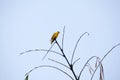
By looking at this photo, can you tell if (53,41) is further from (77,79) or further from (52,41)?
(77,79)

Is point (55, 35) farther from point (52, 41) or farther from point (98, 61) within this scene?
point (98, 61)

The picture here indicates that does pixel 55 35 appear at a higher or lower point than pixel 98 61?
higher

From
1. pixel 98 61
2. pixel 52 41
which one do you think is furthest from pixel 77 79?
pixel 52 41

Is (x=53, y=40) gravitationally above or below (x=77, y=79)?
above

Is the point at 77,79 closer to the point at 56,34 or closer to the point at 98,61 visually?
the point at 98,61

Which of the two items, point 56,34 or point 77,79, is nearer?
point 56,34

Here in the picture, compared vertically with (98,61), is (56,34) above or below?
above

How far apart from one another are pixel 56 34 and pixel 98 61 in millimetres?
245

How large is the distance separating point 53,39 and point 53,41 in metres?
0.01

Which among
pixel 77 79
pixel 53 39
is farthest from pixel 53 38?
pixel 77 79

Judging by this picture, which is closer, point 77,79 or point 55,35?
point 55,35

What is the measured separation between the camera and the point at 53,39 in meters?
0.66

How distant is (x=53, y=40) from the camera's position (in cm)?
66

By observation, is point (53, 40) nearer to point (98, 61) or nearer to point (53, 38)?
point (53, 38)
